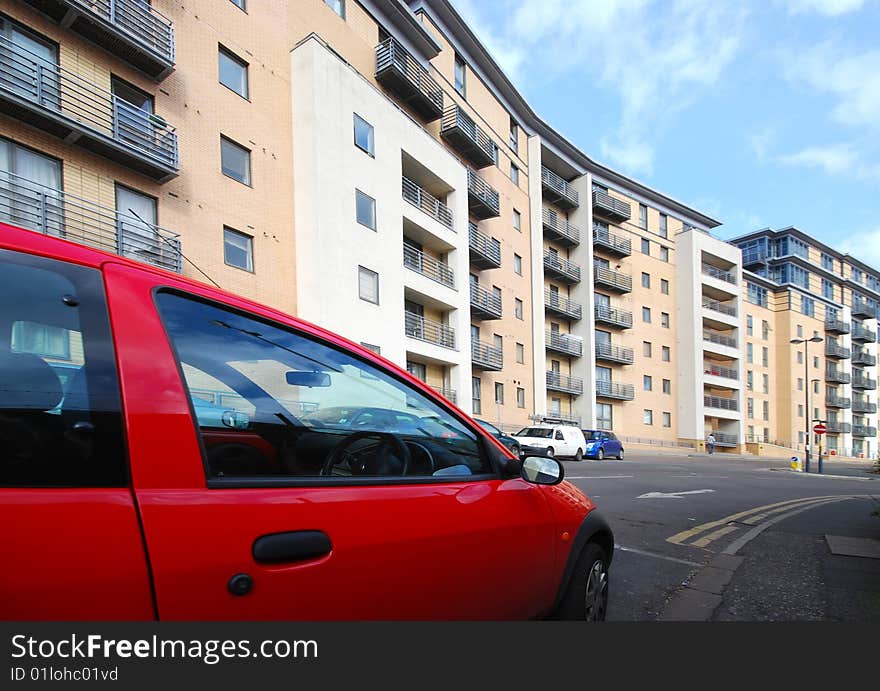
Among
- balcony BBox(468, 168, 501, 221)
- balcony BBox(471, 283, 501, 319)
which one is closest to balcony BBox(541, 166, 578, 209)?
balcony BBox(468, 168, 501, 221)

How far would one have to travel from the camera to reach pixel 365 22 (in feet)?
76.7

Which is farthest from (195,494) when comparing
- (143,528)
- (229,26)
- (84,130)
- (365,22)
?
(365,22)

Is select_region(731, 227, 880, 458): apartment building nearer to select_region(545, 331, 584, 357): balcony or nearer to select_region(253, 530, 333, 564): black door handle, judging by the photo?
select_region(545, 331, 584, 357): balcony

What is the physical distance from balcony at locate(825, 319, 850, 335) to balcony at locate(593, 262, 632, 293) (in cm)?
3411

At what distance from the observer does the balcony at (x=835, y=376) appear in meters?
61.8

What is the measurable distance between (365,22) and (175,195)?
12.9 metres

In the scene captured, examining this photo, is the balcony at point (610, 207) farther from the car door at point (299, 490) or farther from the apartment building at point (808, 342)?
the car door at point (299, 490)

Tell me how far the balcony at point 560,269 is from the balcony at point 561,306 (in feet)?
4.11

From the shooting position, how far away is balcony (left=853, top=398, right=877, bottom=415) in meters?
64.7

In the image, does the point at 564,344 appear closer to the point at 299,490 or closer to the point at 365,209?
the point at 365,209

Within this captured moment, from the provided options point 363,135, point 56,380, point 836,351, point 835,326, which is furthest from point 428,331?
point 836,351

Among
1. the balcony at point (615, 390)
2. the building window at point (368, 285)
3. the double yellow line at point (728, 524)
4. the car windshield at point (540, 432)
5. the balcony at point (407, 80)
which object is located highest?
the balcony at point (407, 80)

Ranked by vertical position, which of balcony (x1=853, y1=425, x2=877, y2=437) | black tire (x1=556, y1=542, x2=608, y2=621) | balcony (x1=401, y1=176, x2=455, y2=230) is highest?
balcony (x1=401, y1=176, x2=455, y2=230)

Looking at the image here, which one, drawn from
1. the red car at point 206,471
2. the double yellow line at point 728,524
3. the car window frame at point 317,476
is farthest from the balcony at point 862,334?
the red car at point 206,471
